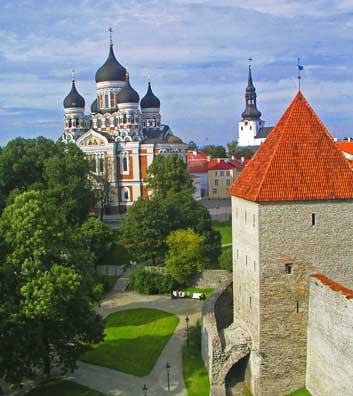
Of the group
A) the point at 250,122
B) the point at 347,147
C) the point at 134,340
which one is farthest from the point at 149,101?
the point at 250,122

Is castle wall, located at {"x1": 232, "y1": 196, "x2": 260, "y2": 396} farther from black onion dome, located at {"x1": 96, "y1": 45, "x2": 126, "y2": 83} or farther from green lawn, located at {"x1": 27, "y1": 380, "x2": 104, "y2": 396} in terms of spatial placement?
black onion dome, located at {"x1": 96, "y1": 45, "x2": 126, "y2": 83}

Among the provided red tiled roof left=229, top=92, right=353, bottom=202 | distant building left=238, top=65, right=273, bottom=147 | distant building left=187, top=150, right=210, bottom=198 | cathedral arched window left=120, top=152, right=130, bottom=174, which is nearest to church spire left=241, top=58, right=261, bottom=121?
distant building left=238, top=65, right=273, bottom=147

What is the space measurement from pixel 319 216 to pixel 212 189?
210 feet

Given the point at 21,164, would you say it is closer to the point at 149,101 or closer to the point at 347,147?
the point at 149,101

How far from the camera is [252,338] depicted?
66.7 ft

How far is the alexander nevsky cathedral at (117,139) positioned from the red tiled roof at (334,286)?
43.2 meters

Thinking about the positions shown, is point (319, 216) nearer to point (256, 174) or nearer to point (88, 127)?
point (256, 174)

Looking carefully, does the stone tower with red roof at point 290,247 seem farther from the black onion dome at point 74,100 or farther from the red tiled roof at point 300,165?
the black onion dome at point 74,100

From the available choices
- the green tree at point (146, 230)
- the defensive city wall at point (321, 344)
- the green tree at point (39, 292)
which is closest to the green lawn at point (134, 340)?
the green tree at point (39, 292)

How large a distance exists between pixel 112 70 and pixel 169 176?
21.2m

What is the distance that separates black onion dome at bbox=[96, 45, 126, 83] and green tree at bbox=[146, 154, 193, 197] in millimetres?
18134

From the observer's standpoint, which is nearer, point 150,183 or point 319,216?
point 319,216

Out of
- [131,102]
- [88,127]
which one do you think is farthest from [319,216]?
[88,127]

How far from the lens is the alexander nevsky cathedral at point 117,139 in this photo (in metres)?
62.3
